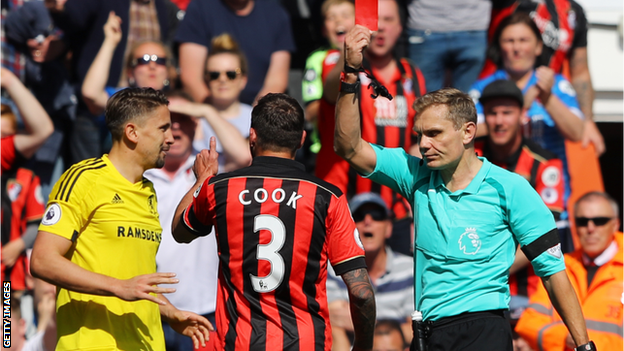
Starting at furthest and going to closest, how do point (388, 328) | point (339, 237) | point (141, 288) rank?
point (388, 328) → point (339, 237) → point (141, 288)

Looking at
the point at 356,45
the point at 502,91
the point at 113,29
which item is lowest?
the point at 356,45

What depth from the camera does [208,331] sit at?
380 centimetres

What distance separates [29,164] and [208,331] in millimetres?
3211

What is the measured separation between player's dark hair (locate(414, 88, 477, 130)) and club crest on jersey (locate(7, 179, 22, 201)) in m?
3.69

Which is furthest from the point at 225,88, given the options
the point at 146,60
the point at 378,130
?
the point at 378,130

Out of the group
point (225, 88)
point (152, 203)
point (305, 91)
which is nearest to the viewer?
point (152, 203)

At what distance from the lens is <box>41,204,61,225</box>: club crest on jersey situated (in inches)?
142

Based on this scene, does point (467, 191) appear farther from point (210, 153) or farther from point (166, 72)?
point (166, 72)

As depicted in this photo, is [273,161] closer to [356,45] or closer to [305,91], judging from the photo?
[356,45]

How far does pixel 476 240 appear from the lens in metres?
3.75

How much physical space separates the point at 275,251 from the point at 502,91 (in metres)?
3.27

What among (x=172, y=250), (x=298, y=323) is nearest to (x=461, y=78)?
(x=172, y=250)

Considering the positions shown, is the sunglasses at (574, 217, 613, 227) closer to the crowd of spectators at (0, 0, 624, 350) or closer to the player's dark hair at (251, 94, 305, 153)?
the crowd of spectators at (0, 0, 624, 350)

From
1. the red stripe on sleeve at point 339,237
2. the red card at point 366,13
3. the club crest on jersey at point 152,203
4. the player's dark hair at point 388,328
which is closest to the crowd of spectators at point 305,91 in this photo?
the player's dark hair at point 388,328
